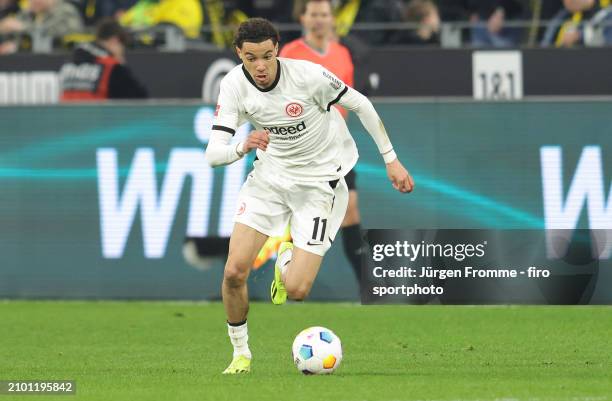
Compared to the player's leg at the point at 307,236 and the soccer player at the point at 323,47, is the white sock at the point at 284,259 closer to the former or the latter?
the player's leg at the point at 307,236

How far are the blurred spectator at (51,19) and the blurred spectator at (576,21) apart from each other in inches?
213

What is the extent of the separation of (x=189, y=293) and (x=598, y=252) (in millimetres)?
5518

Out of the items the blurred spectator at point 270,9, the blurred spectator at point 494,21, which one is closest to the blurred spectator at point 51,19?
the blurred spectator at point 270,9

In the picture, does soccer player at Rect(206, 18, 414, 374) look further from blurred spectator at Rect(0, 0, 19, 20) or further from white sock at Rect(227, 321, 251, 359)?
blurred spectator at Rect(0, 0, 19, 20)

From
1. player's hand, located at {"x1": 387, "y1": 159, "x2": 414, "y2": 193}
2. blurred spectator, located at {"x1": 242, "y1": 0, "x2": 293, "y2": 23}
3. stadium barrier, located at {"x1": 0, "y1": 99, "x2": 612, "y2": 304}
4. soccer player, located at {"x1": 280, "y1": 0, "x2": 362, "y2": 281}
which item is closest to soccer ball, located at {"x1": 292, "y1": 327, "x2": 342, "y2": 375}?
player's hand, located at {"x1": 387, "y1": 159, "x2": 414, "y2": 193}

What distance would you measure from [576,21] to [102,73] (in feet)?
16.9

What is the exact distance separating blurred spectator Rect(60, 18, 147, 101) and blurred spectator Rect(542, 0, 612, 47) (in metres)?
4.51

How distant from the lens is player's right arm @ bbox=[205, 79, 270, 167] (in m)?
9.16

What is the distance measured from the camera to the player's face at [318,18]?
1277 cm

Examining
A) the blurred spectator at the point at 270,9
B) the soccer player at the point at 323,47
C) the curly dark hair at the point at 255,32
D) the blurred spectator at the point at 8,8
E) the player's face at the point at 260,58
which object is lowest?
the blurred spectator at the point at 8,8

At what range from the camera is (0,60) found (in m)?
17.4

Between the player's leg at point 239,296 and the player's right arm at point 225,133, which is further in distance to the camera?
the player's leg at point 239,296

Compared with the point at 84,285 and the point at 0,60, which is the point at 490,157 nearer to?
the point at 84,285

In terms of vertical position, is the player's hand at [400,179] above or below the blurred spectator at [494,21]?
above
